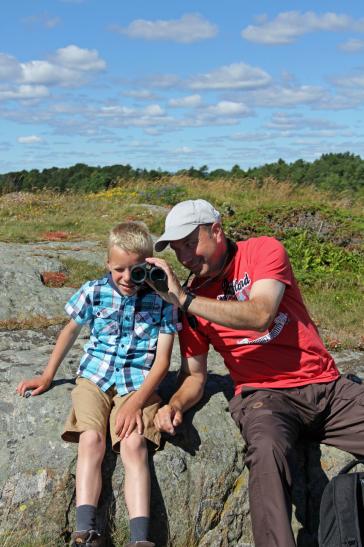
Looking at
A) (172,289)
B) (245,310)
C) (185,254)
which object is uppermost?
(185,254)

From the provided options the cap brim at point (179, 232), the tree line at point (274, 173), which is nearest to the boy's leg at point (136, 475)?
the cap brim at point (179, 232)

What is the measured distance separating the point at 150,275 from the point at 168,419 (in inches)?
32.1

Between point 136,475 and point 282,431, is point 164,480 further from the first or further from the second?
point 282,431

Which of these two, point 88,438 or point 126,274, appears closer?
point 88,438

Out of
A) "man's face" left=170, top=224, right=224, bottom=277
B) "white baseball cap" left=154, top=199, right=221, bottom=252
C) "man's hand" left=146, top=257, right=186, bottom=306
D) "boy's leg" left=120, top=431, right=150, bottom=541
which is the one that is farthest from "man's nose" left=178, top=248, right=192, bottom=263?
"boy's leg" left=120, top=431, right=150, bottom=541

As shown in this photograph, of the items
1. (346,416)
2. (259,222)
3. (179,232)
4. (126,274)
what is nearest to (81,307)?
(126,274)

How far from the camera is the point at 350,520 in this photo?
10.4ft

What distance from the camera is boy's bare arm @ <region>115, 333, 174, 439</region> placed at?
3.55 meters

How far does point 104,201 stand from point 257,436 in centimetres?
1456

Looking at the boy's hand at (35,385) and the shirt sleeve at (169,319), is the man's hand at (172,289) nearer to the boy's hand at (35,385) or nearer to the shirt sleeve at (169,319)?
the shirt sleeve at (169,319)

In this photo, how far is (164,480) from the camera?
11.9 feet

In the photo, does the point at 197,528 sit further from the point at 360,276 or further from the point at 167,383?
the point at 360,276

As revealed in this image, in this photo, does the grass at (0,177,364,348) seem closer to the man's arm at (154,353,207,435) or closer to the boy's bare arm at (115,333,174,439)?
the man's arm at (154,353,207,435)

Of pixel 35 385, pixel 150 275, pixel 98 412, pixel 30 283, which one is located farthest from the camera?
pixel 30 283
